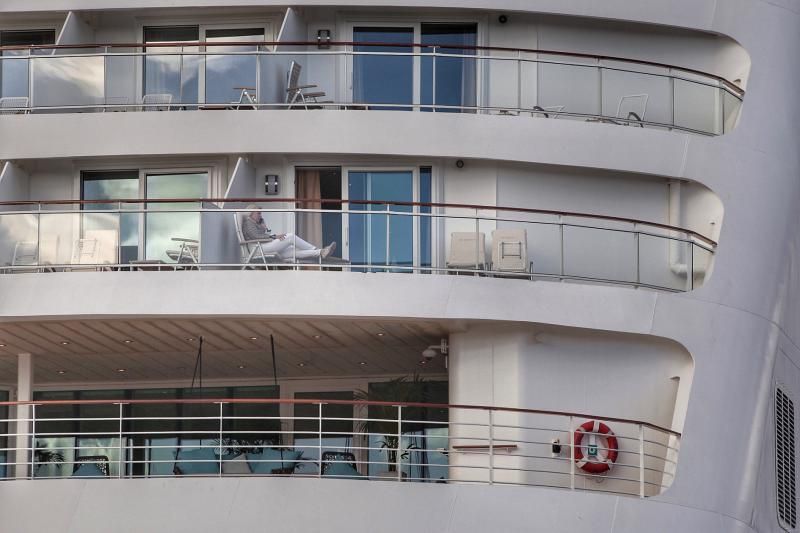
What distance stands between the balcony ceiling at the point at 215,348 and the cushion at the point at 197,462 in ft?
5.64

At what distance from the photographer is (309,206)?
23.5 m

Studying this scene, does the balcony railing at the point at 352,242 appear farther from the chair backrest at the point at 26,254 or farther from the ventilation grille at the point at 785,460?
the ventilation grille at the point at 785,460

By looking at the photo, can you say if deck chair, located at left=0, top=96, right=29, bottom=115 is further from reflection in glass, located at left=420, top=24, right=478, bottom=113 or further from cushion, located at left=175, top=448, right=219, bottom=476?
reflection in glass, located at left=420, top=24, right=478, bottom=113

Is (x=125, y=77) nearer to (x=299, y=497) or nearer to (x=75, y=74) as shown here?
(x=75, y=74)

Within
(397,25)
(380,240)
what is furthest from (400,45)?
(380,240)

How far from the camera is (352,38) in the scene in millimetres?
24734

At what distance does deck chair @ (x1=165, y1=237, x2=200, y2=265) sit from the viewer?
72.9 feet

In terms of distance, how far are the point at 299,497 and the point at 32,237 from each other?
5284 mm

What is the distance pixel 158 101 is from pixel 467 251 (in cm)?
509

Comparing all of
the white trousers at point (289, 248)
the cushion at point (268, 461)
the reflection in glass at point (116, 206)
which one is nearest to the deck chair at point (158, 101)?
the reflection in glass at point (116, 206)

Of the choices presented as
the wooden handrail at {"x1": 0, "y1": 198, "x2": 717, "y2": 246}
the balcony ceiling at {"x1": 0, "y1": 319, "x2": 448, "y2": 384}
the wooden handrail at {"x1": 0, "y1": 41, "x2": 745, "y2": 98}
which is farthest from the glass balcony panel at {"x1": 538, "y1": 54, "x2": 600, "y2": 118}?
the balcony ceiling at {"x1": 0, "y1": 319, "x2": 448, "y2": 384}

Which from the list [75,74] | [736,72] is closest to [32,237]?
[75,74]

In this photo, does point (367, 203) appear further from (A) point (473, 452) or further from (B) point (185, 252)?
(A) point (473, 452)

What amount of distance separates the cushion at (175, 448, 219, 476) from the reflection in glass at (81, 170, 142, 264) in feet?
8.92
